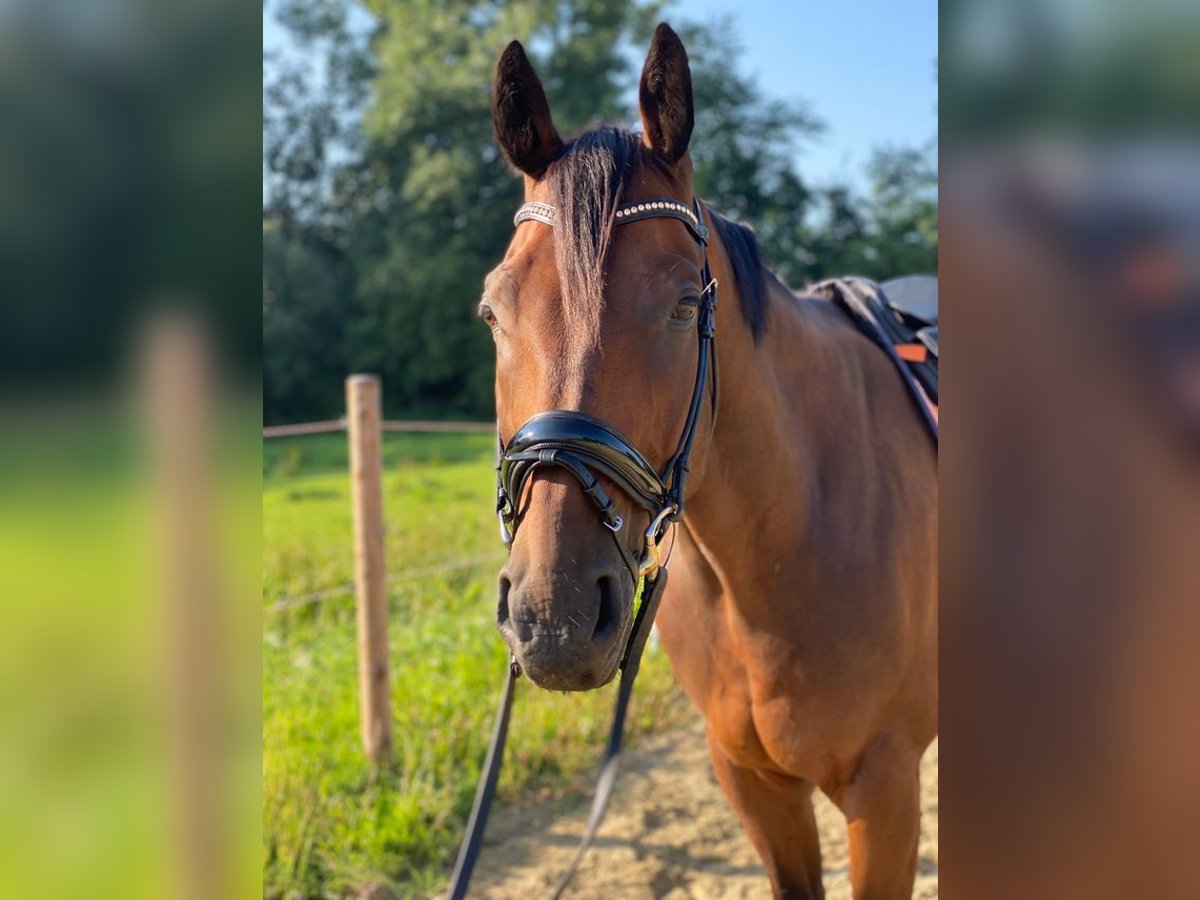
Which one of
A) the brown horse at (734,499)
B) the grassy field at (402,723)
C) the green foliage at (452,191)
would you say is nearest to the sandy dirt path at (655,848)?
the grassy field at (402,723)

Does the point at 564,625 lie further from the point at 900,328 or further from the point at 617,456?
the point at 900,328

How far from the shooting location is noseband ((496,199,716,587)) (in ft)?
4.84

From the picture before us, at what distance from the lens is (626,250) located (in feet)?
5.45

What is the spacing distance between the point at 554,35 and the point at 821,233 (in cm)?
862

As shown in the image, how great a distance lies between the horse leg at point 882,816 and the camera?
2242 mm

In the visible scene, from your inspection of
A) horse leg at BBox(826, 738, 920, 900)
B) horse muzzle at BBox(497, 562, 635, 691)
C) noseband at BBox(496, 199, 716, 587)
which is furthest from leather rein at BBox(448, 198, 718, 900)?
horse leg at BBox(826, 738, 920, 900)

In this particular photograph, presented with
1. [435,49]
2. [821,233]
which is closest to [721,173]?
[821,233]

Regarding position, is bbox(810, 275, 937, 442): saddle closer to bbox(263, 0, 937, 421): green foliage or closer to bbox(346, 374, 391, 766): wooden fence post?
bbox(346, 374, 391, 766): wooden fence post

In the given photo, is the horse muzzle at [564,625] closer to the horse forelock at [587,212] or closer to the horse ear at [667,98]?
the horse forelock at [587,212]

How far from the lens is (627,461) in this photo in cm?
152
